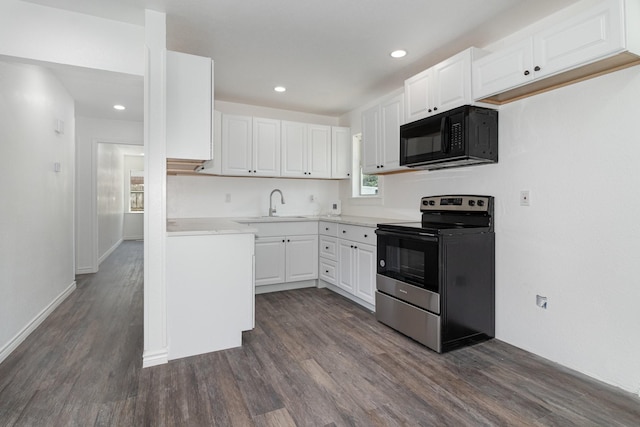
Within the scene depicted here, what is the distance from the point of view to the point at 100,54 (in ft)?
7.66

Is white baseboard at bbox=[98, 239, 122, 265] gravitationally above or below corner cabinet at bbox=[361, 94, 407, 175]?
below

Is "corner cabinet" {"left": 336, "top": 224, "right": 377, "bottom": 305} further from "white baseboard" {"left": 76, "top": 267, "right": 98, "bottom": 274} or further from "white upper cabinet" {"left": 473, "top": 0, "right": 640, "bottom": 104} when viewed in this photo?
"white baseboard" {"left": 76, "top": 267, "right": 98, "bottom": 274}

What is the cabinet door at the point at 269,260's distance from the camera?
393 cm

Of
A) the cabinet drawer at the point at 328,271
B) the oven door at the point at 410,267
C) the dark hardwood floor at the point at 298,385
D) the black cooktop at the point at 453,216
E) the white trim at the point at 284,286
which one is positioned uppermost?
the black cooktop at the point at 453,216

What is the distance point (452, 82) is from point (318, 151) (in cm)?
216

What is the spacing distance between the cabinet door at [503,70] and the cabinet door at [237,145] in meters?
2.58

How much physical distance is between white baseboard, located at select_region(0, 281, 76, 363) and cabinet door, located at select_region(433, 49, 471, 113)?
145 inches

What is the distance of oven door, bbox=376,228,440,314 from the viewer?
8.16 feet

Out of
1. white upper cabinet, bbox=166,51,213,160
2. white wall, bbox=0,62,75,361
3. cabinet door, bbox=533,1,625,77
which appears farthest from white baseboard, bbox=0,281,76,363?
cabinet door, bbox=533,1,625,77

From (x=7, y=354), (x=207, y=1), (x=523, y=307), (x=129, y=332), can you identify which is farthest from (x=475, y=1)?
(x=7, y=354)

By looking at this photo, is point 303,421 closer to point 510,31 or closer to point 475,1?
point 475,1

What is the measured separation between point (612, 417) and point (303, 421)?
1.59 m

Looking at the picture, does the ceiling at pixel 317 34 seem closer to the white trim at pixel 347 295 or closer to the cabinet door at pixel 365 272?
the cabinet door at pixel 365 272

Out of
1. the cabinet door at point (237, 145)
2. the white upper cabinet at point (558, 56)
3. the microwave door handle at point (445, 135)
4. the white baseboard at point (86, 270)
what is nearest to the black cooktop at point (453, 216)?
the microwave door handle at point (445, 135)
